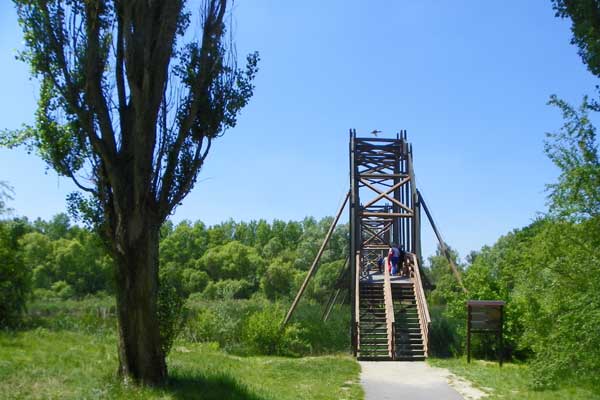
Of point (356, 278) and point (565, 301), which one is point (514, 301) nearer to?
point (356, 278)

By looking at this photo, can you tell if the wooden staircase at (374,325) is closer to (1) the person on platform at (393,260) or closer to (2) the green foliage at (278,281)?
(1) the person on platform at (393,260)

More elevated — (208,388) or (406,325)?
(406,325)

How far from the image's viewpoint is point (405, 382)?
11.1 m

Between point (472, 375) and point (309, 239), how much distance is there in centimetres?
4883

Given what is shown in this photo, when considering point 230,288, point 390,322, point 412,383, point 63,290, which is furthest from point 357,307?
point 63,290

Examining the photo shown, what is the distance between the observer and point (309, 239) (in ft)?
198

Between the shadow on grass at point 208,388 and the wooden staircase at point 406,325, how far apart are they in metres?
6.82

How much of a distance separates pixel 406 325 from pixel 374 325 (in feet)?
3.58

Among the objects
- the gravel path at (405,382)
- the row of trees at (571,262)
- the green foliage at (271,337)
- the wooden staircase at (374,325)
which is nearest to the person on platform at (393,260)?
the wooden staircase at (374,325)

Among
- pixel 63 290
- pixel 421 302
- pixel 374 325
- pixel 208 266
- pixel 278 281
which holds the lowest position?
pixel 374 325

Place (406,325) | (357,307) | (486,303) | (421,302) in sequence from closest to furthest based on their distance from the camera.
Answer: (486,303)
(357,307)
(421,302)
(406,325)

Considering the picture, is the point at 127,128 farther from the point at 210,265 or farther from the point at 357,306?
the point at 210,265

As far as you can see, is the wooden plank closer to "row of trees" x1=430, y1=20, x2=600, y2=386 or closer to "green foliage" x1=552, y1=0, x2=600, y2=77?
"row of trees" x1=430, y1=20, x2=600, y2=386

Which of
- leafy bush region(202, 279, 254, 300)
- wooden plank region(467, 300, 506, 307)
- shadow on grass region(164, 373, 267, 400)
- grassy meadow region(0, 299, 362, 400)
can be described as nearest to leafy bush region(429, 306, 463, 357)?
wooden plank region(467, 300, 506, 307)
